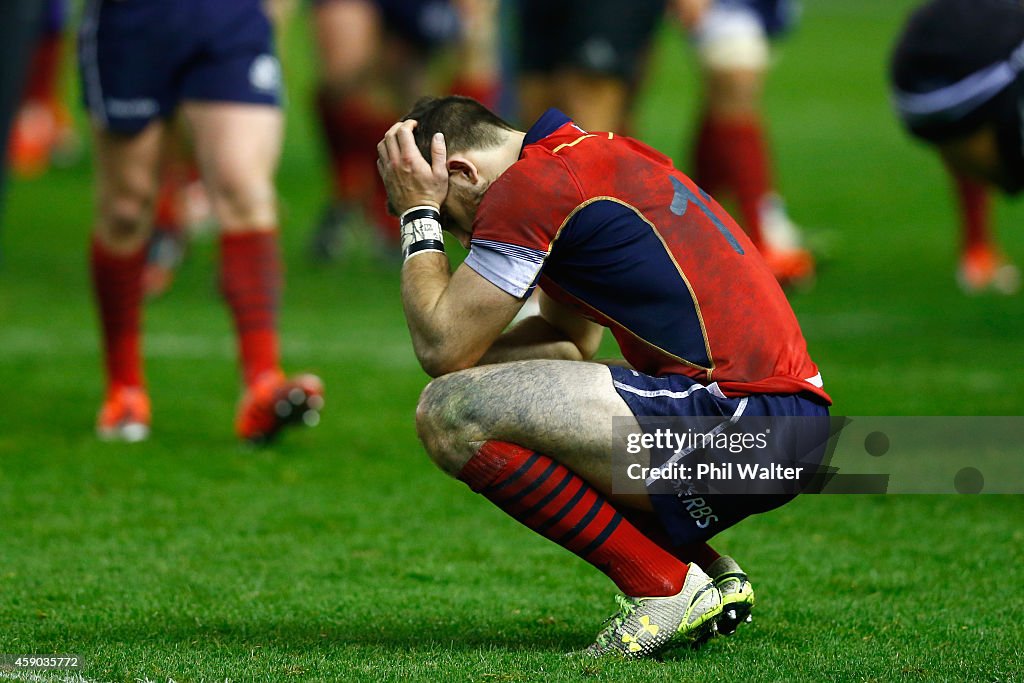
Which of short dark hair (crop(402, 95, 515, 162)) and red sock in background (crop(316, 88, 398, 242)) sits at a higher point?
short dark hair (crop(402, 95, 515, 162))

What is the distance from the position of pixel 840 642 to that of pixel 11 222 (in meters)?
8.32

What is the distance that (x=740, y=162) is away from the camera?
801 centimetres

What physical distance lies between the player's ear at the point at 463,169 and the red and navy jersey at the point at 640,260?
0.10 m

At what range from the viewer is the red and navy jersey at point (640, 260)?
2.99m

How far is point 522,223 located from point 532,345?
0.52 metres

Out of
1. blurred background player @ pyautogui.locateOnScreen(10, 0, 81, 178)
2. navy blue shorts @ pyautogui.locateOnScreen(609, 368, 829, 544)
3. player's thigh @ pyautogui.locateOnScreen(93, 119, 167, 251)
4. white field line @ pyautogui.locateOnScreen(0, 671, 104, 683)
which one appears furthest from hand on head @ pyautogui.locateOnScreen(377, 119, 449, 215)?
blurred background player @ pyautogui.locateOnScreen(10, 0, 81, 178)

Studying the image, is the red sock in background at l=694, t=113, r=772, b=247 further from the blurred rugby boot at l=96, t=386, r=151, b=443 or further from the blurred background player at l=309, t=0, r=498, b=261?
the blurred rugby boot at l=96, t=386, r=151, b=443

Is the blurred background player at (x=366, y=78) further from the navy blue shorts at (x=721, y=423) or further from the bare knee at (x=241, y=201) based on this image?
the navy blue shorts at (x=721, y=423)

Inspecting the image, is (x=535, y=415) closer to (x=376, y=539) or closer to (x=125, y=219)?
(x=376, y=539)

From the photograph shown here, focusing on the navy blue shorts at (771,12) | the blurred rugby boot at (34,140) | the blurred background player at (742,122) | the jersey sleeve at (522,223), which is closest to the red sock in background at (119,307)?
the jersey sleeve at (522,223)

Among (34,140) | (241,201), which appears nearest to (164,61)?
(241,201)

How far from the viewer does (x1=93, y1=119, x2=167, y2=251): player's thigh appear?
5.09 meters

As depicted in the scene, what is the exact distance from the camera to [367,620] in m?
3.33

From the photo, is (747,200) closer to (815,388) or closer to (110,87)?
(110,87)
